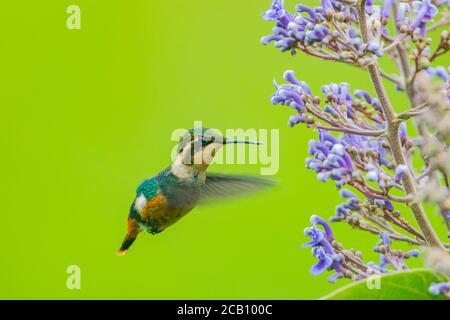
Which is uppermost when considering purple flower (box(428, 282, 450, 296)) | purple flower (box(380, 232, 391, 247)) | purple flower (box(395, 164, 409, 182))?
purple flower (box(395, 164, 409, 182))

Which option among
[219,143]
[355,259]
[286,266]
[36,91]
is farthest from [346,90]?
[36,91]

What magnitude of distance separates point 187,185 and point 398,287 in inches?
76.9

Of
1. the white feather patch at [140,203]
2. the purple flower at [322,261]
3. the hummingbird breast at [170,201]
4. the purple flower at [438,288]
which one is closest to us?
the purple flower at [438,288]

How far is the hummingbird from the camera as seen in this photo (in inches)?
169

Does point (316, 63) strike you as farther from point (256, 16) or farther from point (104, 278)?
point (104, 278)

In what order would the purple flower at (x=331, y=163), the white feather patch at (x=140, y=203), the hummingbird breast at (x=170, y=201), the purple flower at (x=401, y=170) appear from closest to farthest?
the purple flower at (x=401, y=170)
the purple flower at (x=331, y=163)
the hummingbird breast at (x=170, y=201)
the white feather patch at (x=140, y=203)

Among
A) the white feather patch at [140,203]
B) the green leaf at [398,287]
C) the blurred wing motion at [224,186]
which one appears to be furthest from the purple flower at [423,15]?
the white feather patch at [140,203]

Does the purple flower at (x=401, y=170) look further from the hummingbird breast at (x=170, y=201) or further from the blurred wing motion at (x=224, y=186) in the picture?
the hummingbird breast at (x=170, y=201)

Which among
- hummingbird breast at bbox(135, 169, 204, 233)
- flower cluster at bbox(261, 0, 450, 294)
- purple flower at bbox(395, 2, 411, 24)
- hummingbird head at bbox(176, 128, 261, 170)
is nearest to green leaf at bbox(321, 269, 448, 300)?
flower cluster at bbox(261, 0, 450, 294)

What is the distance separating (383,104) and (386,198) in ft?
1.17

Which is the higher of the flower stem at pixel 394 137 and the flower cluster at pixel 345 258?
the flower stem at pixel 394 137

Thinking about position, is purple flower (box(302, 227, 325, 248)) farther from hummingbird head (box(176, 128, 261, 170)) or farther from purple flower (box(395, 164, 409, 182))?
hummingbird head (box(176, 128, 261, 170))

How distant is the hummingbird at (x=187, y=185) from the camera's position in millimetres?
4281

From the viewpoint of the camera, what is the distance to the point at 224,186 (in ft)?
Answer: 14.6
